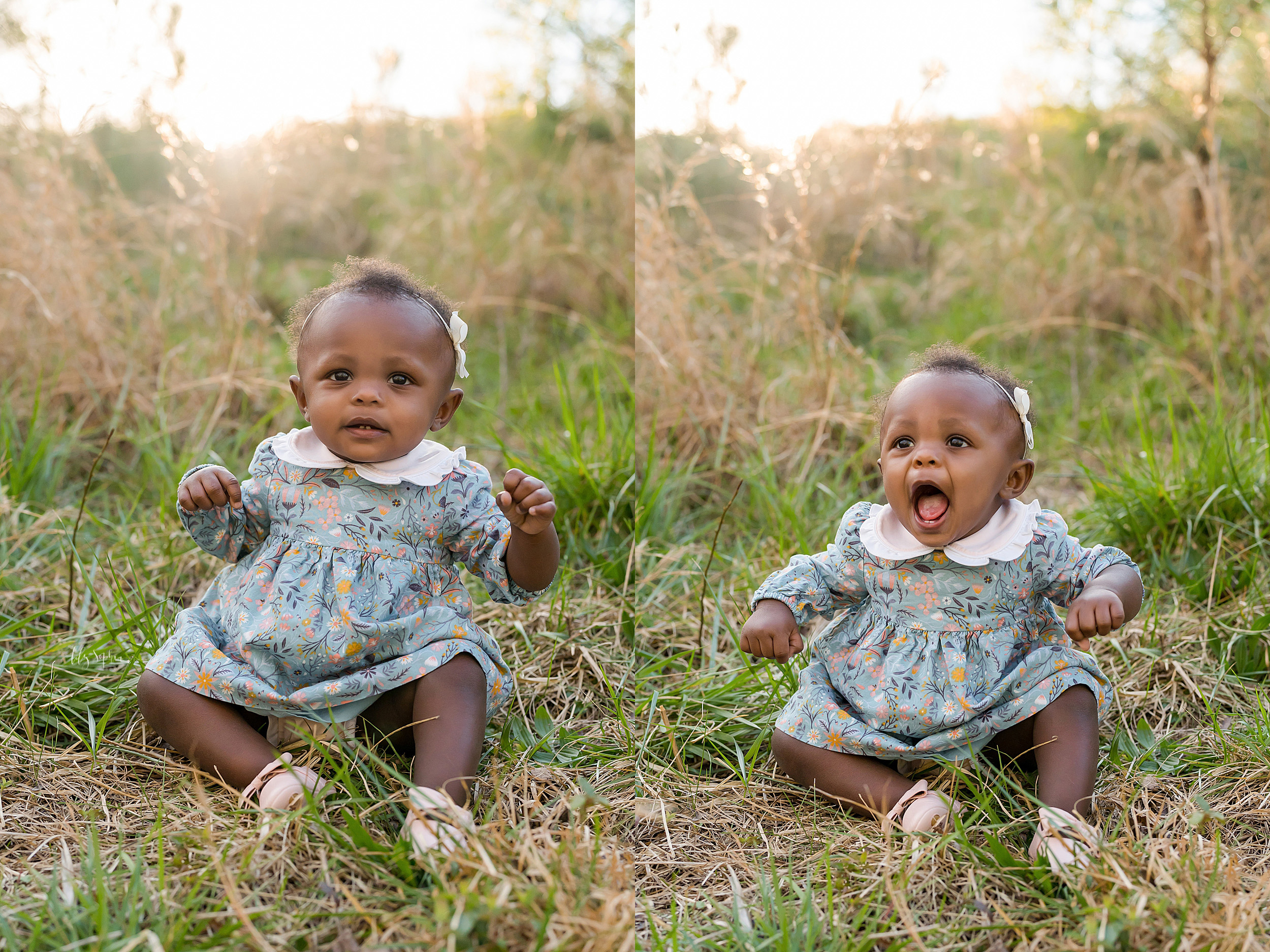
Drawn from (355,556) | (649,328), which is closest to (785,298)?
(649,328)

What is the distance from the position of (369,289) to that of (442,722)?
0.81 m

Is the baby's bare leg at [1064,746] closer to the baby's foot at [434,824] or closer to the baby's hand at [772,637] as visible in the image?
the baby's hand at [772,637]

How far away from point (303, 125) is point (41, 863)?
3.07m

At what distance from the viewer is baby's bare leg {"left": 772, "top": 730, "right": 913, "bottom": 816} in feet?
5.93

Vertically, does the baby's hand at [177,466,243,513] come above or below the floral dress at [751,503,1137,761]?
above

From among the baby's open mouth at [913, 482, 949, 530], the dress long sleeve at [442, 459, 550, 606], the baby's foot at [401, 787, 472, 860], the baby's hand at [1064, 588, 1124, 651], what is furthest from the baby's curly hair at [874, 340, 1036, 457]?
the baby's foot at [401, 787, 472, 860]

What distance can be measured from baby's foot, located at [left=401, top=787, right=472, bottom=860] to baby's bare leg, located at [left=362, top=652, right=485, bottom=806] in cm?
5

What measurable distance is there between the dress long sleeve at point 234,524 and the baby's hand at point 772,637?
3.15 feet

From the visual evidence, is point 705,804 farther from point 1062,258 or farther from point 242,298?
point 1062,258

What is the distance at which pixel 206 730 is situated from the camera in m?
1.82

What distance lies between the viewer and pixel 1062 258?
4.29 metres

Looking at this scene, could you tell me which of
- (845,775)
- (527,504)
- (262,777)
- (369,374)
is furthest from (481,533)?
(845,775)

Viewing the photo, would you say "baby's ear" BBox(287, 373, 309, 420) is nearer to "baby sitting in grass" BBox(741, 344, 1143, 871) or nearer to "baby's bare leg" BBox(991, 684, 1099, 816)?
"baby sitting in grass" BBox(741, 344, 1143, 871)

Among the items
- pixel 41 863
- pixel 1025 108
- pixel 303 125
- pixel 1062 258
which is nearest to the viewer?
pixel 41 863
